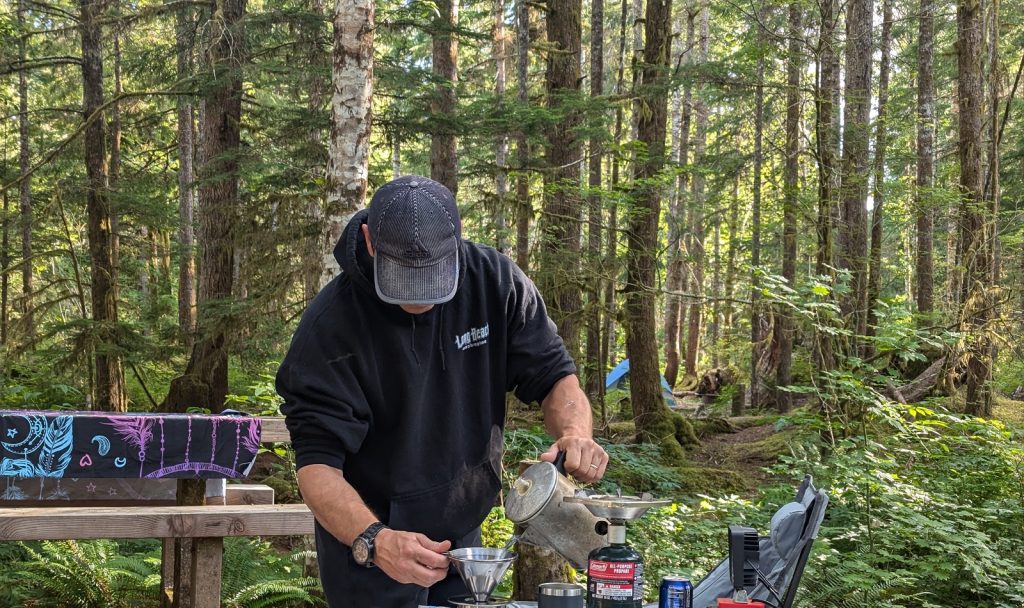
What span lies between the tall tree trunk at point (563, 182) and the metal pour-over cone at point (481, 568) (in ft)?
24.2

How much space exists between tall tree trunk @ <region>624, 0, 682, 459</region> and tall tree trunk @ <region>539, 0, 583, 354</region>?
2.54ft

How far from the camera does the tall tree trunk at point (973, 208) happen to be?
991 cm

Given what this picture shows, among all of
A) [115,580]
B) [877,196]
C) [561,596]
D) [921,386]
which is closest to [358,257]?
[561,596]

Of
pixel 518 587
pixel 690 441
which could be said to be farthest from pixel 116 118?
pixel 518 587

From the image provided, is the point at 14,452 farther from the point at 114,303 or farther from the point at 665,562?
the point at 114,303

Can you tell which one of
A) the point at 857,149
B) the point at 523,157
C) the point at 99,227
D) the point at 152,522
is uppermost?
the point at 857,149

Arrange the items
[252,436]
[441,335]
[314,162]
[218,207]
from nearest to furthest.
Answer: [441,335]
[252,436]
[314,162]
[218,207]

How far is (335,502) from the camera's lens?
2215 mm

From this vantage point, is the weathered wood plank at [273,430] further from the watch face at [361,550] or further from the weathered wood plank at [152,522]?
the watch face at [361,550]

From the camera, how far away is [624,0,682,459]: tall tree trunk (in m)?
10.6

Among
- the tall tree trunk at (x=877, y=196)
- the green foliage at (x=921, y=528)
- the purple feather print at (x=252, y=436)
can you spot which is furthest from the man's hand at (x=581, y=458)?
the tall tree trunk at (x=877, y=196)

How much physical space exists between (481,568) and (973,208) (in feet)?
34.3

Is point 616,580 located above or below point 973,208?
below

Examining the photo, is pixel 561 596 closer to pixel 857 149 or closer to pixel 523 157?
pixel 523 157
